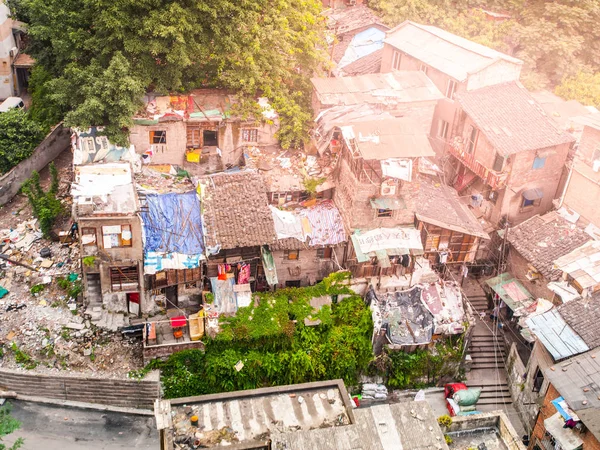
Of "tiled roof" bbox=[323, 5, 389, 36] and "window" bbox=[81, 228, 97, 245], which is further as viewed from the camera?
"tiled roof" bbox=[323, 5, 389, 36]

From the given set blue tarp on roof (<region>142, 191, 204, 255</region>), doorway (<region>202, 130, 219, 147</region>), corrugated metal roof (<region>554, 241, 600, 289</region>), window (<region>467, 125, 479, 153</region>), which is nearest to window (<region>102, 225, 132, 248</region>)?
blue tarp on roof (<region>142, 191, 204, 255</region>)

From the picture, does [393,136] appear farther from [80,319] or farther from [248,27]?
[80,319]

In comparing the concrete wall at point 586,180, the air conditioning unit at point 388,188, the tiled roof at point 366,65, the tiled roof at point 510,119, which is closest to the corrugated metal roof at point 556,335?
the concrete wall at point 586,180

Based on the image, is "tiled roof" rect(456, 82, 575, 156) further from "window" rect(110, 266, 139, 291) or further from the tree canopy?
"window" rect(110, 266, 139, 291)

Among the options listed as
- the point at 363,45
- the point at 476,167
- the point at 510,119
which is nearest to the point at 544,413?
the point at 476,167

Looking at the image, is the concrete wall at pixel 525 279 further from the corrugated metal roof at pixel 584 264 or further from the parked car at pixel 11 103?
the parked car at pixel 11 103
